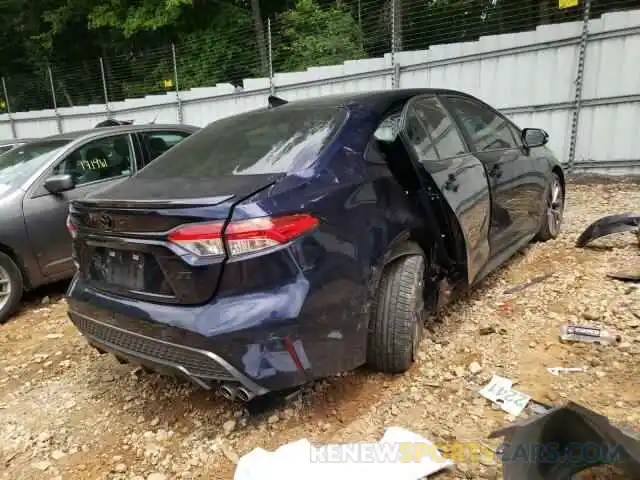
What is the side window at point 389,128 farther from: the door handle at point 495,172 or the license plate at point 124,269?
the license plate at point 124,269

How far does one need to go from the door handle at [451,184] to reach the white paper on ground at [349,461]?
135cm

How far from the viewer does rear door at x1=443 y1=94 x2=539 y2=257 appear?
3.29 m

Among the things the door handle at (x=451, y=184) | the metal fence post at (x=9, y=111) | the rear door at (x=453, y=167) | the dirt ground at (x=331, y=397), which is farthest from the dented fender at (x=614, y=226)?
the metal fence post at (x=9, y=111)

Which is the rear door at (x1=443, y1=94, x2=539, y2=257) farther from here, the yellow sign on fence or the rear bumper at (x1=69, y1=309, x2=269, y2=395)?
the yellow sign on fence

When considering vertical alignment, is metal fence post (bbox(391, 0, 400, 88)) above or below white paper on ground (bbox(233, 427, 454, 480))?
above

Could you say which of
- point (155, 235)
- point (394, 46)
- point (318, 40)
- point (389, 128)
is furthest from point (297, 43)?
point (155, 235)

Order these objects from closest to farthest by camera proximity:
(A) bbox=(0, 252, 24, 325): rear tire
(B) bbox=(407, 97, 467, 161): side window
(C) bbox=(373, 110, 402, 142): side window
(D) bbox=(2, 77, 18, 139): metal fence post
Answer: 1. (C) bbox=(373, 110, 402, 142): side window
2. (B) bbox=(407, 97, 467, 161): side window
3. (A) bbox=(0, 252, 24, 325): rear tire
4. (D) bbox=(2, 77, 18, 139): metal fence post

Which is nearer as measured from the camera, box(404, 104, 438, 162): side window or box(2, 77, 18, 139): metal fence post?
box(404, 104, 438, 162): side window

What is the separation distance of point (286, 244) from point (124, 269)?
811 millimetres

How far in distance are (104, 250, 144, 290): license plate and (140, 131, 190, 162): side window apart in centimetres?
284

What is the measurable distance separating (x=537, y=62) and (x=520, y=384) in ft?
20.1

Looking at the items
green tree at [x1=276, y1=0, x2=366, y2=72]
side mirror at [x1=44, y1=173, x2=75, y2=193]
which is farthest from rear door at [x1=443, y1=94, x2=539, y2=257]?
green tree at [x1=276, y1=0, x2=366, y2=72]

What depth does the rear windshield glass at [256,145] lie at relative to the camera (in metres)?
2.31

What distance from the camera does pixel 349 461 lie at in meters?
1.96
